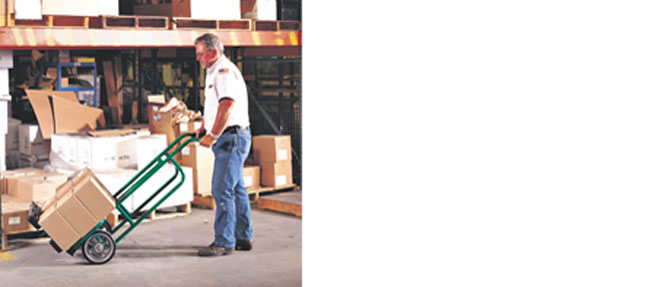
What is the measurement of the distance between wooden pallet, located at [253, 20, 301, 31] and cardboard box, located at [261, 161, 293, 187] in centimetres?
146

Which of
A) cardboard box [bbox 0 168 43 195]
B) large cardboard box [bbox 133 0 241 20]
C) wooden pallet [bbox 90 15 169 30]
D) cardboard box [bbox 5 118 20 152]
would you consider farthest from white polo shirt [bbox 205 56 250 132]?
cardboard box [bbox 5 118 20 152]

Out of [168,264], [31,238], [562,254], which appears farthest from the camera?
[31,238]

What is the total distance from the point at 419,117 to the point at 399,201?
0.62ft

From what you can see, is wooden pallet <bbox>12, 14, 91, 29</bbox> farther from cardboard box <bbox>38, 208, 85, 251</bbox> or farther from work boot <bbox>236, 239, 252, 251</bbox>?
work boot <bbox>236, 239, 252, 251</bbox>

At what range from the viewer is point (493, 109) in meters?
1.35

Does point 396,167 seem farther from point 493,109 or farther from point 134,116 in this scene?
point 134,116

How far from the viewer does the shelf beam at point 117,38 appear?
5.61 m

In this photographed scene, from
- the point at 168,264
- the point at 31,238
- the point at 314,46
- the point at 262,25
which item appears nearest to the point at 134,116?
the point at 262,25

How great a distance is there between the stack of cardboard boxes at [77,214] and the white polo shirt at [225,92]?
931mm

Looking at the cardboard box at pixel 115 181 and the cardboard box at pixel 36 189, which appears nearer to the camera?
the cardboard box at pixel 36 189

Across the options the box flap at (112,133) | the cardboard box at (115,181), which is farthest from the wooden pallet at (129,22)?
the cardboard box at (115,181)

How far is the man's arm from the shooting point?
206 inches

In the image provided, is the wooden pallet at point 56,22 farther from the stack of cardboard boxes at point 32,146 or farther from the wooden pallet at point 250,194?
the wooden pallet at point 250,194

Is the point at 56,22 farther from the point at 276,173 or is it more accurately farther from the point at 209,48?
the point at 276,173
